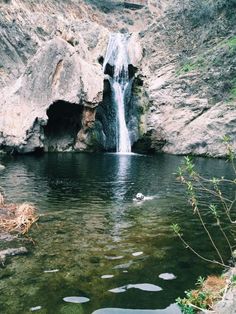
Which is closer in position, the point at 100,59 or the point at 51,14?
the point at 100,59

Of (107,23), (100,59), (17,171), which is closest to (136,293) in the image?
(17,171)

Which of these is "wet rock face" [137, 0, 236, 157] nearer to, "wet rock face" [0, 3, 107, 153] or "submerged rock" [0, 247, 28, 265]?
"wet rock face" [0, 3, 107, 153]

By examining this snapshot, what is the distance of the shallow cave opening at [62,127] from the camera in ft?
200

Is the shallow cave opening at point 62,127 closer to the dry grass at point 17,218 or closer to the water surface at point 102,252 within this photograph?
the water surface at point 102,252

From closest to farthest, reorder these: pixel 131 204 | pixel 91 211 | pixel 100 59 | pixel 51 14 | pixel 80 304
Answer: pixel 80 304 → pixel 91 211 → pixel 131 204 → pixel 100 59 → pixel 51 14

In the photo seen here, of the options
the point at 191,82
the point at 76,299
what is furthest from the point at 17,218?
the point at 191,82

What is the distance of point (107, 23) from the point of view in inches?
4151

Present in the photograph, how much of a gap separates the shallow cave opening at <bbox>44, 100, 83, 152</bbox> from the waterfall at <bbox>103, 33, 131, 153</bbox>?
20.7ft

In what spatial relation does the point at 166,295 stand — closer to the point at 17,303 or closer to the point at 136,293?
the point at 136,293

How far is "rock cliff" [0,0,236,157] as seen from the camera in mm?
58094

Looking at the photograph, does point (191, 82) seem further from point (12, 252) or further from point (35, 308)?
point (35, 308)

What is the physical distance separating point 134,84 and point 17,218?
49342mm

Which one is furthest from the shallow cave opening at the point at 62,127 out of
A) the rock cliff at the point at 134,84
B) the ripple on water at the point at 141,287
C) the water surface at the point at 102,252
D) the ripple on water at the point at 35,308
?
the ripple on water at the point at 35,308

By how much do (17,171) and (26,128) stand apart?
16.0 meters
